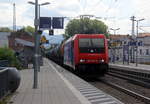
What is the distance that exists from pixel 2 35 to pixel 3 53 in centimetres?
6758

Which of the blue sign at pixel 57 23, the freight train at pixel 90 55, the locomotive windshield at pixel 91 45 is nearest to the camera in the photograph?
the freight train at pixel 90 55

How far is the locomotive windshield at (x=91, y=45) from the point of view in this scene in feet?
88.7

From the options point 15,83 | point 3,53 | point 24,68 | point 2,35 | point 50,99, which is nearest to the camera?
point 50,99

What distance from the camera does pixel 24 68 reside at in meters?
42.7

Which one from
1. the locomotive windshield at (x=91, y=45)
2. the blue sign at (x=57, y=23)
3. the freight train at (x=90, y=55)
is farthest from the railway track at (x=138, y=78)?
the blue sign at (x=57, y=23)

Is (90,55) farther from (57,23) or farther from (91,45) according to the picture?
(57,23)

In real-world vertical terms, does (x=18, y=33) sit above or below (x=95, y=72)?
above

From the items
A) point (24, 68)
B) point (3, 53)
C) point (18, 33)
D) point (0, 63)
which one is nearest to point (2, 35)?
point (18, 33)

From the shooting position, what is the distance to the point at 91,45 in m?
27.3

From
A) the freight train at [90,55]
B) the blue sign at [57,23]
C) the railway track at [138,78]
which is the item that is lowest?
the railway track at [138,78]

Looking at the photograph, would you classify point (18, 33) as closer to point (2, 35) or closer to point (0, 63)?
point (2, 35)

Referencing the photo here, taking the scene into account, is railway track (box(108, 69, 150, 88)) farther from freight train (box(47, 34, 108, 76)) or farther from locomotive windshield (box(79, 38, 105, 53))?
locomotive windshield (box(79, 38, 105, 53))

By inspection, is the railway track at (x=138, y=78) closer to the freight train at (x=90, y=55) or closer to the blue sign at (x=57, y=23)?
the freight train at (x=90, y=55)

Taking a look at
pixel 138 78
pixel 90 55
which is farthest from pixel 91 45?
pixel 138 78
